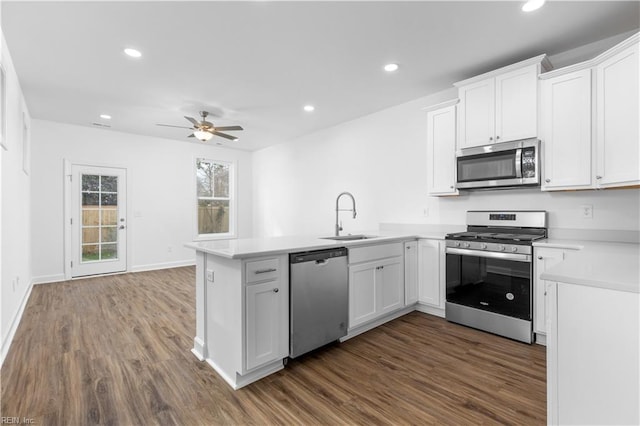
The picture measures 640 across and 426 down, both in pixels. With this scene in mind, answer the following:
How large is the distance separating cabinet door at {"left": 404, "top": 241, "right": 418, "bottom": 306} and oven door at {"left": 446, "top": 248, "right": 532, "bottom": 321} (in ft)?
1.30

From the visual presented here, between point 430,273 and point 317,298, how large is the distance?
5.22ft

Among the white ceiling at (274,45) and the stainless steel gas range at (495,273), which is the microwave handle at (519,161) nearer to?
the stainless steel gas range at (495,273)

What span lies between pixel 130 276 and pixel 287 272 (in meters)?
4.60

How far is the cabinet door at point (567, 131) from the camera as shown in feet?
8.15

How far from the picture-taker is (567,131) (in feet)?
8.46

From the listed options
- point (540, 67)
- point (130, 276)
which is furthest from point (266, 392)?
point (130, 276)

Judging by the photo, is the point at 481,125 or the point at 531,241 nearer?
the point at 531,241

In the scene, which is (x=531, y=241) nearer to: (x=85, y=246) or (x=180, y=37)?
(x=180, y=37)

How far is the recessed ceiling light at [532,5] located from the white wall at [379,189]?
99 cm

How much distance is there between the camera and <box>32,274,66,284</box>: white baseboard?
195 inches

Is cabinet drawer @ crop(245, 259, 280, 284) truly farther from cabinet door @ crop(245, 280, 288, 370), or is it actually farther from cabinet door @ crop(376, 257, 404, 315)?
cabinet door @ crop(376, 257, 404, 315)

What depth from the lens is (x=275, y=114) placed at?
4754 millimetres

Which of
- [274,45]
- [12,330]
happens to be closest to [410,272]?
[274,45]

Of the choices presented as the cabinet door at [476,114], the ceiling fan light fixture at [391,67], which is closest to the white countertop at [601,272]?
the cabinet door at [476,114]
